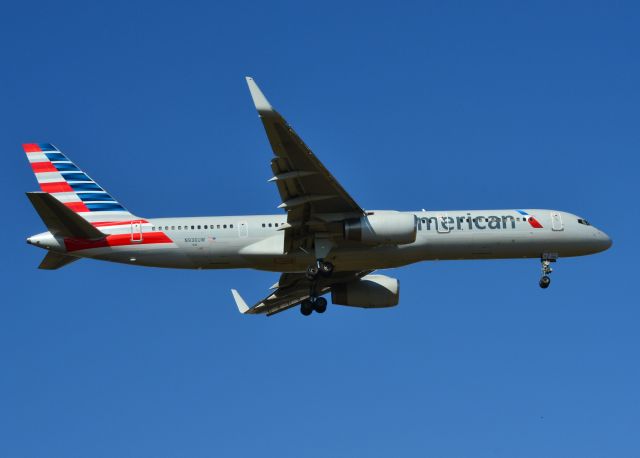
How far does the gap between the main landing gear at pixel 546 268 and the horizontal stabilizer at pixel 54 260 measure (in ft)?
78.3

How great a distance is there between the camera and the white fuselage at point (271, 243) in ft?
173

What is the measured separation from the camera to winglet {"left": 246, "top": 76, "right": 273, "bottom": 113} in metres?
43.3

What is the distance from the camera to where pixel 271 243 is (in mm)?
53062

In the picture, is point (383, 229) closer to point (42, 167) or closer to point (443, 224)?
point (443, 224)

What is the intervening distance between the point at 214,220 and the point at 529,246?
16.1m

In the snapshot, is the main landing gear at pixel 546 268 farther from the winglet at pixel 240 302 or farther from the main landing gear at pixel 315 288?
the winglet at pixel 240 302

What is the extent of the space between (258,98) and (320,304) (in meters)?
15.5

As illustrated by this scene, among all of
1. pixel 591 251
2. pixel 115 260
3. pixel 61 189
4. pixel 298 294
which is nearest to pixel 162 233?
pixel 115 260

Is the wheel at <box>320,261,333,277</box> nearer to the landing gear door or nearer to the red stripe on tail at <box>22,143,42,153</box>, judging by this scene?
the landing gear door

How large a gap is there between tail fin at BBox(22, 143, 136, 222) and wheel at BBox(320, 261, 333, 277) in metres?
10.1

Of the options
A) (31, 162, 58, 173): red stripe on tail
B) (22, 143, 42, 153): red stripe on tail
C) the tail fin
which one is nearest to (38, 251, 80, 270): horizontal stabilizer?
the tail fin

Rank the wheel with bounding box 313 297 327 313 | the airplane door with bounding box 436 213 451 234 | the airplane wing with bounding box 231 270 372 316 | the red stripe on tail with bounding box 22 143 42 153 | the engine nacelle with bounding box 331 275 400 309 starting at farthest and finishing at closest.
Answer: the airplane wing with bounding box 231 270 372 316
the engine nacelle with bounding box 331 275 400 309
the red stripe on tail with bounding box 22 143 42 153
the wheel with bounding box 313 297 327 313
the airplane door with bounding box 436 213 451 234

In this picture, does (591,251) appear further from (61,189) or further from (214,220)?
(61,189)

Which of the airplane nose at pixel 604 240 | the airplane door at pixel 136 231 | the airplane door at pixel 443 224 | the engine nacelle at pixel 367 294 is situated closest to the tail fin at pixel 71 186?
the airplane door at pixel 136 231
